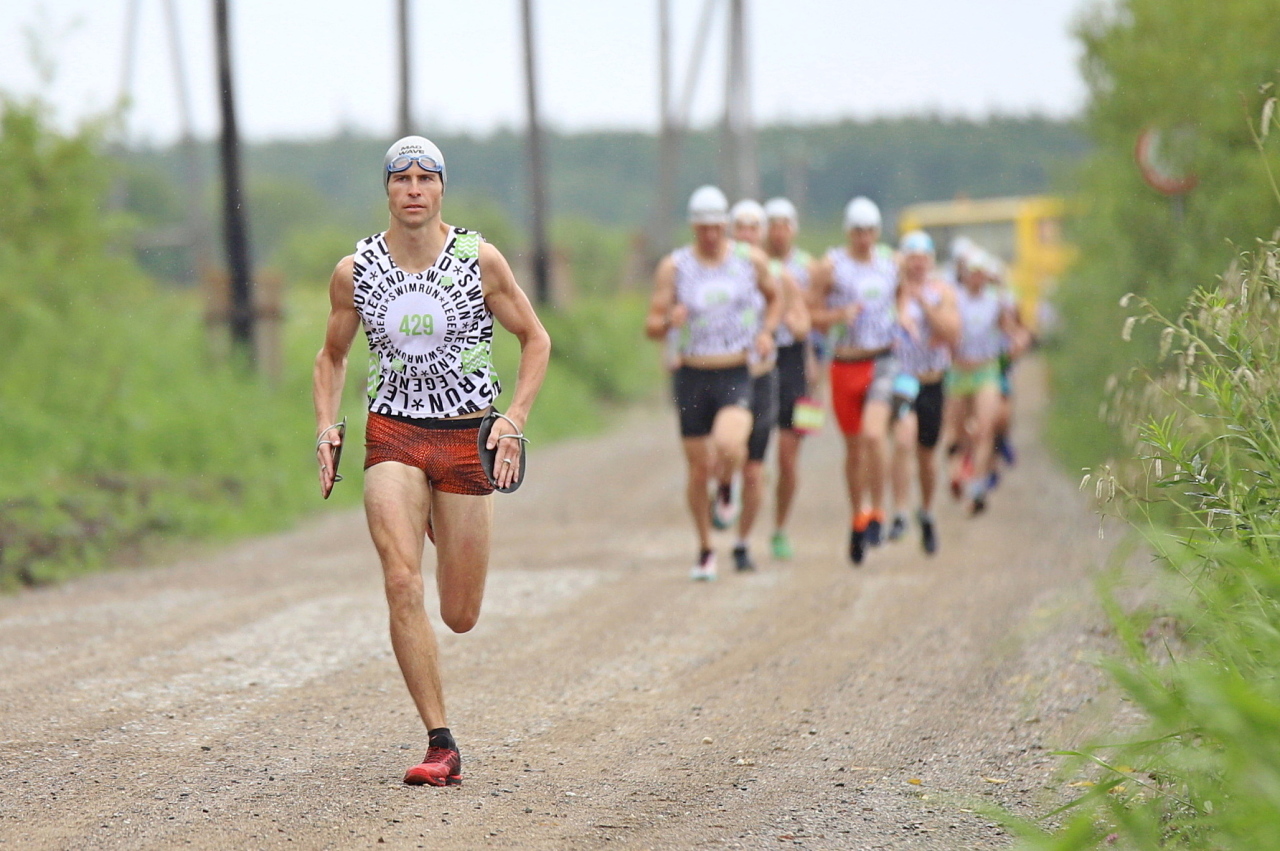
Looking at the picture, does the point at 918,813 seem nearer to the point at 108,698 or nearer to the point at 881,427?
the point at 108,698

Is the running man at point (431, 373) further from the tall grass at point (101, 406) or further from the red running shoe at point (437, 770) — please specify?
the tall grass at point (101, 406)

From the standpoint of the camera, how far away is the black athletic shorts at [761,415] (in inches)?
434

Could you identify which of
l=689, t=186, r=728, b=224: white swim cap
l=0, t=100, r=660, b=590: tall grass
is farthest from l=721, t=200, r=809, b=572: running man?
l=0, t=100, r=660, b=590: tall grass

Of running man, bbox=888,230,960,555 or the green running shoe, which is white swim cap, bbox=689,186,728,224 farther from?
the green running shoe

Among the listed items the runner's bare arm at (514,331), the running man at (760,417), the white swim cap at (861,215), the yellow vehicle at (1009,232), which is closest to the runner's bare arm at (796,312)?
the running man at (760,417)

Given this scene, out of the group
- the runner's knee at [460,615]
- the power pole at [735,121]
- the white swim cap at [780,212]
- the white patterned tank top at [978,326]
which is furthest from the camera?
the power pole at [735,121]

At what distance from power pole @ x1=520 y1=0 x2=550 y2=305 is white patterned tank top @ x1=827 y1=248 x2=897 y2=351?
18715mm

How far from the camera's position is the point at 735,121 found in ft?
114

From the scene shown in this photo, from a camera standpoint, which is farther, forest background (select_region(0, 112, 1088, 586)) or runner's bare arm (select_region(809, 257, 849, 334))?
forest background (select_region(0, 112, 1088, 586))

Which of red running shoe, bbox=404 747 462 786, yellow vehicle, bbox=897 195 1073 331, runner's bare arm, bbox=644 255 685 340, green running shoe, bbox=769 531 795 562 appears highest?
yellow vehicle, bbox=897 195 1073 331

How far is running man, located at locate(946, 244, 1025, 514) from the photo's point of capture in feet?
49.9

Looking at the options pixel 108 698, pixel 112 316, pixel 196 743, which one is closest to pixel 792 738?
pixel 196 743

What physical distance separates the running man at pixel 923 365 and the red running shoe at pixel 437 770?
6923 millimetres

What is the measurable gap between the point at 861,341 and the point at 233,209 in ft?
34.0
